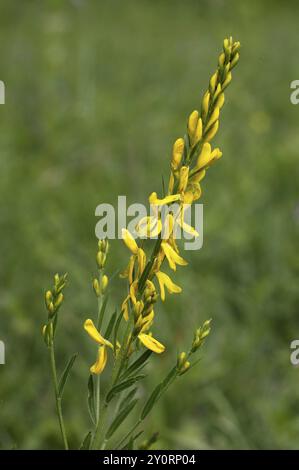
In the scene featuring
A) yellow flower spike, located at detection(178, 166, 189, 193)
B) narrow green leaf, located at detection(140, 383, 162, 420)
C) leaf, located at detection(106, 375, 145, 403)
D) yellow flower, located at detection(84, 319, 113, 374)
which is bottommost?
narrow green leaf, located at detection(140, 383, 162, 420)

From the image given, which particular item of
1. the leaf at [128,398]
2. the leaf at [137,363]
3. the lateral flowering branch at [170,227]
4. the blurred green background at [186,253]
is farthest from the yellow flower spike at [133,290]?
the blurred green background at [186,253]

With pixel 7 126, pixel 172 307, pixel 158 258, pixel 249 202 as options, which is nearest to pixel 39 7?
pixel 7 126

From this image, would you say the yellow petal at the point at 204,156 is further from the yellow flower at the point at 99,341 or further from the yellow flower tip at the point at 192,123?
the yellow flower at the point at 99,341

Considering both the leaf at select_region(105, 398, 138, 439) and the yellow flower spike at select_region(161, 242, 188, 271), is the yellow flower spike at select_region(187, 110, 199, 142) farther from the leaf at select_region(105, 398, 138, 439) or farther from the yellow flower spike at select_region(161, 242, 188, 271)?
the leaf at select_region(105, 398, 138, 439)

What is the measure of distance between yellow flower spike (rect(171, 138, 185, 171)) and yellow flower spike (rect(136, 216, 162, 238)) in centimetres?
8

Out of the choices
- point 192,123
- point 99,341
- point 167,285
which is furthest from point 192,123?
point 99,341

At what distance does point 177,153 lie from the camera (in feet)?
3.16

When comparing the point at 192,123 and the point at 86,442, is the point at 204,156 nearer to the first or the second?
the point at 192,123

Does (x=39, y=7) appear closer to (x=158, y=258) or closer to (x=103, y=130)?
(x=103, y=130)

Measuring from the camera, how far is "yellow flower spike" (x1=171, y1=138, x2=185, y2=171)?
3.14 ft

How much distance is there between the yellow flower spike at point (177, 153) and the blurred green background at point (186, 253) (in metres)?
0.52

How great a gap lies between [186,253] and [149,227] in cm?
200

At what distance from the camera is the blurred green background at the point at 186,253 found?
2297 millimetres

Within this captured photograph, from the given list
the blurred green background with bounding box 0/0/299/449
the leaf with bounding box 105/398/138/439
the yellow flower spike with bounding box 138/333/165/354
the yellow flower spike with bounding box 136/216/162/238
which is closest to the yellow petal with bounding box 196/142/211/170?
the yellow flower spike with bounding box 136/216/162/238
